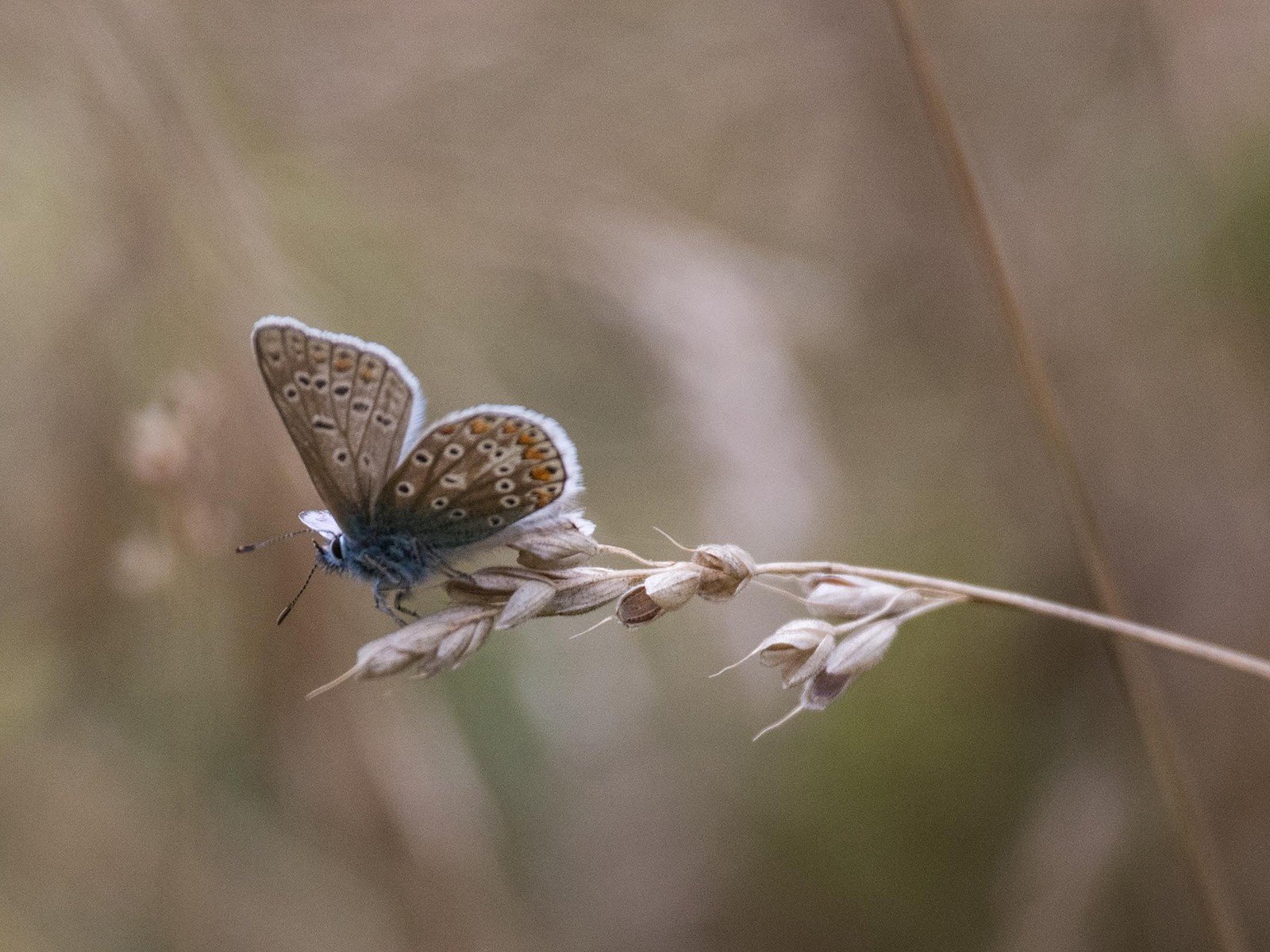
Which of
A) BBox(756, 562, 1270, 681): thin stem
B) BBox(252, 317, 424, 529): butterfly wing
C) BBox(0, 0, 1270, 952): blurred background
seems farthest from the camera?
BBox(0, 0, 1270, 952): blurred background

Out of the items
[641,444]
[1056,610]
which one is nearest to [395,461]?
[1056,610]

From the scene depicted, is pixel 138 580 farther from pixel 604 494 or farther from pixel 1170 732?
pixel 1170 732

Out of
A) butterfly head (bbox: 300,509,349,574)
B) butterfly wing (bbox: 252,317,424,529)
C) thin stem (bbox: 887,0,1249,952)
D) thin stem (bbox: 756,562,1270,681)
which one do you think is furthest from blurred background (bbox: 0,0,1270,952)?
thin stem (bbox: 756,562,1270,681)

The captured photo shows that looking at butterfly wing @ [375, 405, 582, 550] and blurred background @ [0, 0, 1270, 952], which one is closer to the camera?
butterfly wing @ [375, 405, 582, 550]

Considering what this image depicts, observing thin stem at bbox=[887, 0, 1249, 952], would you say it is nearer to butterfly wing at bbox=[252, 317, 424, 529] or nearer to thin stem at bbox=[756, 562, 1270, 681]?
thin stem at bbox=[756, 562, 1270, 681]

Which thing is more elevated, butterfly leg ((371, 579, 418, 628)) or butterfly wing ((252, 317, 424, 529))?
butterfly wing ((252, 317, 424, 529))

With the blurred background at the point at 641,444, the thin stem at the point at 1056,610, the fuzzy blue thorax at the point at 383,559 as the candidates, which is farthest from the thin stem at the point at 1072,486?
the fuzzy blue thorax at the point at 383,559

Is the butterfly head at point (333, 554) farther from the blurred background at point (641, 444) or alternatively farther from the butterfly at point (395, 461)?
the blurred background at point (641, 444)

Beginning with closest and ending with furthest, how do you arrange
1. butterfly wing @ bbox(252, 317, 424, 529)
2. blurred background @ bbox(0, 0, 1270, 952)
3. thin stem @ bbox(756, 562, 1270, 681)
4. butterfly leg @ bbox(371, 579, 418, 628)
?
thin stem @ bbox(756, 562, 1270, 681)
butterfly wing @ bbox(252, 317, 424, 529)
butterfly leg @ bbox(371, 579, 418, 628)
blurred background @ bbox(0, 0, 1270, 952)
